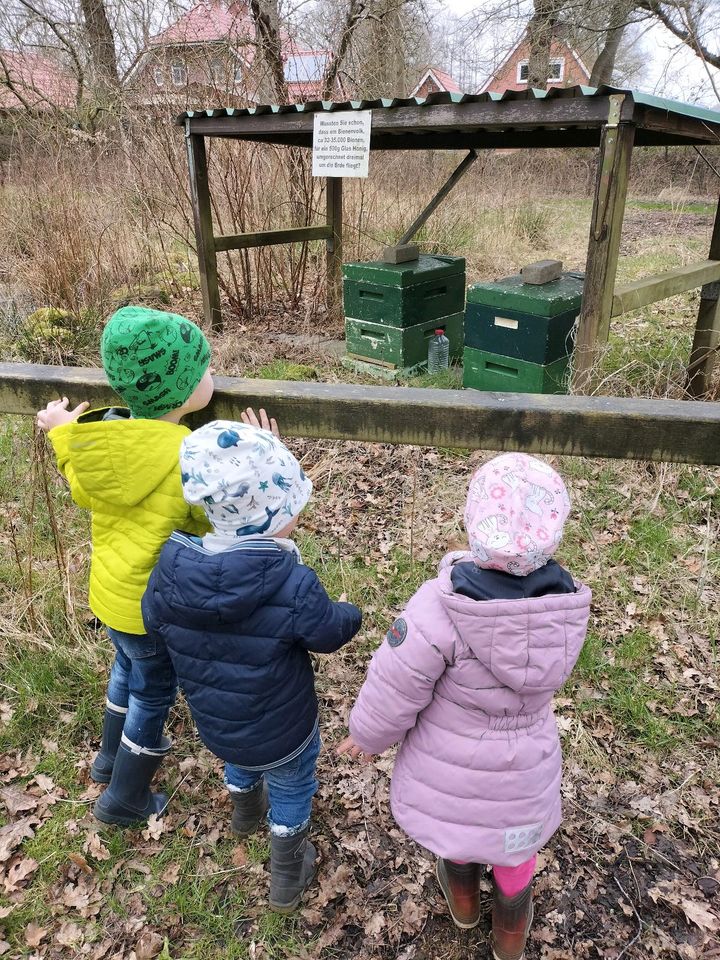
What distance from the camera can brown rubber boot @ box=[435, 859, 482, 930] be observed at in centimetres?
169

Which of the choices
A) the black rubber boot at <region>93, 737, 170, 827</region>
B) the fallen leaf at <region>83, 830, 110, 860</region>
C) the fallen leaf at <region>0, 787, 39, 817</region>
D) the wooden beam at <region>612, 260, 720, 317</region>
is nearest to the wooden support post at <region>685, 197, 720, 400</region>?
the wooden beam at <region>612, 260, 720, 317</region>

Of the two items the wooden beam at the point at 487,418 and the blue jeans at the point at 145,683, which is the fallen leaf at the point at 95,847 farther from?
the wooden beam at the point at 487,418

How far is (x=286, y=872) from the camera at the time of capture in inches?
71.7

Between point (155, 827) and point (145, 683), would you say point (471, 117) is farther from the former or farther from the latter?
point (155, 827)

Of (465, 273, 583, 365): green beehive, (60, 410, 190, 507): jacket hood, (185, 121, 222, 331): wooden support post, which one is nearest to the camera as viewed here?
(60, 410, 190, 507): jacket hood

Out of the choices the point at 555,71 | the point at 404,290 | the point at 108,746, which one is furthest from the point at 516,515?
the point at 555,71

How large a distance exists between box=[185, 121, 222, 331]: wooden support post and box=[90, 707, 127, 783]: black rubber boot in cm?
502

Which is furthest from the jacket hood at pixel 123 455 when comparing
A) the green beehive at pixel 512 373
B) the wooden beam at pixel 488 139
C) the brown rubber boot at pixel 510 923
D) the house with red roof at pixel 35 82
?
the house with red roof at pixel 35 82

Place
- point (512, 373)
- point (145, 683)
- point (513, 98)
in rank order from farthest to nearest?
point (512, 373)
point (513, 98)
point (145, 683)

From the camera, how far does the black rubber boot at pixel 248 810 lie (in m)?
1.99

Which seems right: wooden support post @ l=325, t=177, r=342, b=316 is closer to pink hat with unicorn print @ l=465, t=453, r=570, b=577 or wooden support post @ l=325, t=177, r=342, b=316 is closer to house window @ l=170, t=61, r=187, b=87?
house window @ l=170, t=61, r=187, b=87

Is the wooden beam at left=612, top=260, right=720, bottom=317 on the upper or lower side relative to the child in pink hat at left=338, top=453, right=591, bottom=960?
upper

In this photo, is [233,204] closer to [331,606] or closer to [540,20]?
[331,606]

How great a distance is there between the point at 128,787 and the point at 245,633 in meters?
0.93
